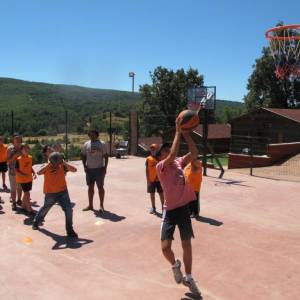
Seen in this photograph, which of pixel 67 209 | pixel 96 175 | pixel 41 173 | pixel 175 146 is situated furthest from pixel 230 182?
pixel 175 146

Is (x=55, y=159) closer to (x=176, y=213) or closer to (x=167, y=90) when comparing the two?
(x=176, y=213)

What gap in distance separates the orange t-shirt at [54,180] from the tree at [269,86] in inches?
2040

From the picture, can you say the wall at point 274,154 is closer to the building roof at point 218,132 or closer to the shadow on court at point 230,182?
the shadow on court at point 230,182

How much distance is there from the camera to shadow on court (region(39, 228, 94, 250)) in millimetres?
7020

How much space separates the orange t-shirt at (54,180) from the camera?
7457 mm

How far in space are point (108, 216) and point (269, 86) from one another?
169 feet

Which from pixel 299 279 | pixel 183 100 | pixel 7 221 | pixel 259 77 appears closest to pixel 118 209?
pixel 7 221

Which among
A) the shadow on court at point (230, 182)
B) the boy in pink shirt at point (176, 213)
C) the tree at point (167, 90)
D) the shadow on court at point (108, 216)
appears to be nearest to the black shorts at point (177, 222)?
the boy in pink shirt at point (176, 213)

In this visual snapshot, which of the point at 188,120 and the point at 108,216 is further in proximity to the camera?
the point at 108,216

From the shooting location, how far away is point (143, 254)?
6.61 m

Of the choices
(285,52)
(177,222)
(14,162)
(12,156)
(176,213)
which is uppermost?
(285,52)

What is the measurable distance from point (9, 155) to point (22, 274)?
4.30 meters

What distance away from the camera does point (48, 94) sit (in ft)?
347

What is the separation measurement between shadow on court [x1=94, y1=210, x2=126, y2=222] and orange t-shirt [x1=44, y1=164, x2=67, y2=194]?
163 centimetres
